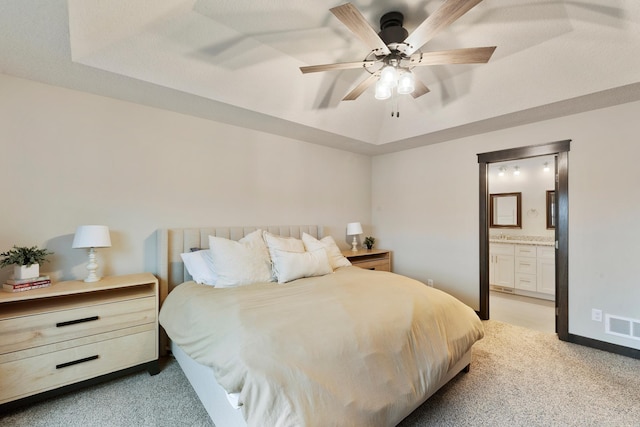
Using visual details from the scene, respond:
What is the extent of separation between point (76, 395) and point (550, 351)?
162 inches

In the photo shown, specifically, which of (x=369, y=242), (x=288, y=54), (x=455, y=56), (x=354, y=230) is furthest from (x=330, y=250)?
(x=455, y=56)

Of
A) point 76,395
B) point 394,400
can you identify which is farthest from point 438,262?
point 76,395

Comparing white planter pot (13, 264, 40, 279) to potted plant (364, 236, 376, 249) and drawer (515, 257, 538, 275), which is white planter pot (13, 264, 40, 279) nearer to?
potted plant (364, 236, 376, 249)

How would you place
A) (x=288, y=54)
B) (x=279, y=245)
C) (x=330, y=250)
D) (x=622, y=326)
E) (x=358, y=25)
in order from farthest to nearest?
(x=330, y=250), (x=279, y=245), (x=622, y=326), (x=288, y=54), (x=358, y=25)

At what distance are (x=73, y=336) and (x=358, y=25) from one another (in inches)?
112

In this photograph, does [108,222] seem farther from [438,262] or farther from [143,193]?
[438,262]

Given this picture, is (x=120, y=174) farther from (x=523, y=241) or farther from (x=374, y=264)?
(x=523, y=241)

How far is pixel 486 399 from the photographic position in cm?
198

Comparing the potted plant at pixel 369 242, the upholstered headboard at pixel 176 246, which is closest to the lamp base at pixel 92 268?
the upholstered headboard at pixel 176 246

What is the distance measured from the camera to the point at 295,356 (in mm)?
1349

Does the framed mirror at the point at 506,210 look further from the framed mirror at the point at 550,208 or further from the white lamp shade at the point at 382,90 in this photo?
the white lamp shade at the point at 382,90

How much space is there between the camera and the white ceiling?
6.23ft

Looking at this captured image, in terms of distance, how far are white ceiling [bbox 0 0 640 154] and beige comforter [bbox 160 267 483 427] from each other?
1.86 metres

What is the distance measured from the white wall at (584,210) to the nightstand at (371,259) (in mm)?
716
